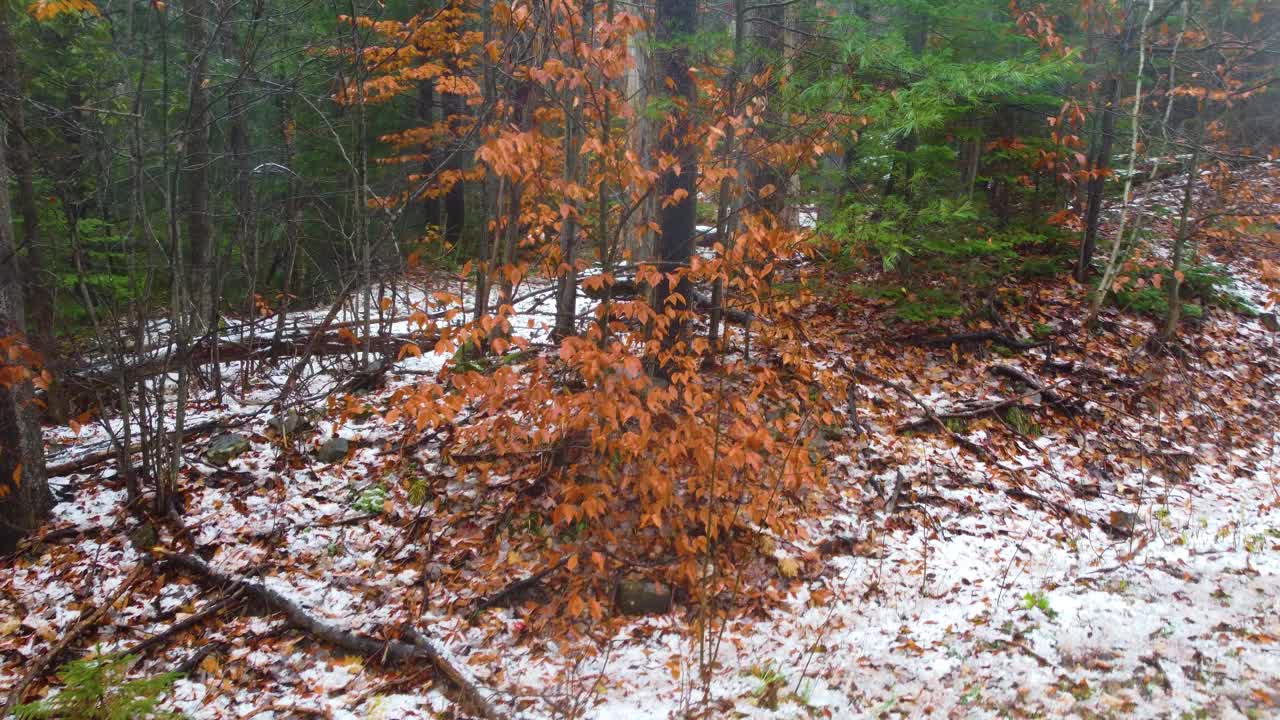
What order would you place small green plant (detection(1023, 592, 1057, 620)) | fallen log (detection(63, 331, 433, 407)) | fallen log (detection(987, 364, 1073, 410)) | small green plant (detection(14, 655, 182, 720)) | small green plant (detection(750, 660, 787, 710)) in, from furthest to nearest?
fallen log (detection(987, 364, 1073, 410)) → fallen log (detection(63, 331, 433, 407)) → small green plant (detection(1023, 592, 1057, 620)) → small green plant (detection(750, 660, 787, 710)) → small green plant (detection(14, 655, 182, 720))

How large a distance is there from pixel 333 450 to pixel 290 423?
2.11ft

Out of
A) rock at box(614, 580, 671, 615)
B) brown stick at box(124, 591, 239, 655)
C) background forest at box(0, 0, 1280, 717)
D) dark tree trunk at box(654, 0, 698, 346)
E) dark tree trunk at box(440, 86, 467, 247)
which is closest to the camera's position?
brown stick at box(124, 591, 239, 655)

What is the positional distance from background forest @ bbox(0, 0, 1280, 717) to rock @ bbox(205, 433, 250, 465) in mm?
58

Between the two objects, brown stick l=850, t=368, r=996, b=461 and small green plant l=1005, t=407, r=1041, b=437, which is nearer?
brown stick l=850, t=368, r=996, b=461

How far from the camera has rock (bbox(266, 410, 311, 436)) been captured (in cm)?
686

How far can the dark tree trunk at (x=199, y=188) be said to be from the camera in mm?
6108

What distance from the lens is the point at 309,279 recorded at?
11695 millimetres

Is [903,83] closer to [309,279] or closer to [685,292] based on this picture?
[685,292]

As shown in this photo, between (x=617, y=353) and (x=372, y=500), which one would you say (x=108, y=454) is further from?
(x=617, y=353)

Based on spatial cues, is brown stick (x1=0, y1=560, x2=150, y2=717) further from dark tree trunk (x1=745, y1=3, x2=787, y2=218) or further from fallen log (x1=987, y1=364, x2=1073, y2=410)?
fallen log (x1=987, y1=364, x2=1073, y2=410)

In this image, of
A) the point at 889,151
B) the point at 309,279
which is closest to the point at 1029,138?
the point at 889,151

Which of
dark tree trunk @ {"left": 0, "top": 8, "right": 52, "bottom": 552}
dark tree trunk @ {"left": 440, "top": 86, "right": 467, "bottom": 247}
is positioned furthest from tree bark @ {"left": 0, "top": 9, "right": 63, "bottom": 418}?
dark tree trunk @ {"left": 440, "top": 86, "right": 467, "bottom": 247}

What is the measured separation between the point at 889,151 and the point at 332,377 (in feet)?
22.0

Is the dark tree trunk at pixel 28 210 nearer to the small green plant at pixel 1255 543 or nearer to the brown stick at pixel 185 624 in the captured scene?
the brown stick at pixel 185 624
